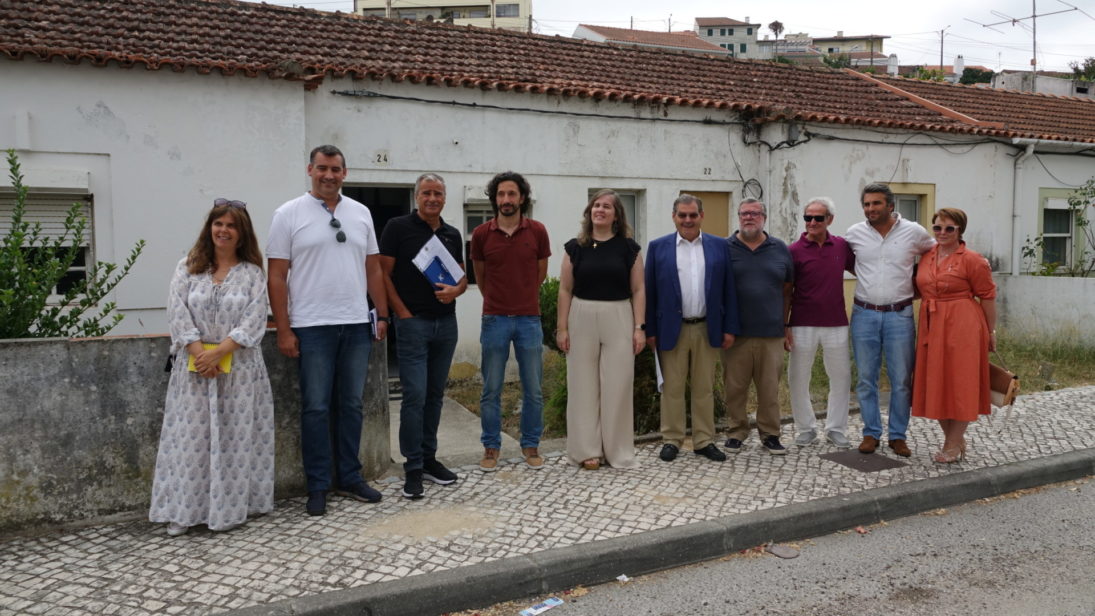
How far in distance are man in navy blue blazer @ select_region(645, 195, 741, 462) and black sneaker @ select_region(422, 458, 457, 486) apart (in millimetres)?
1599

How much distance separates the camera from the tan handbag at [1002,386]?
5.64 m

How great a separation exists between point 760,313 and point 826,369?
0.82 meters

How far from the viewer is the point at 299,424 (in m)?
5.15

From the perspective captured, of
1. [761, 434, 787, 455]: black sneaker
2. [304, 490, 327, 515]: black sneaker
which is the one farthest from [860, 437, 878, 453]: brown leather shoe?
[304, 490, 327, 515]: black sneaker

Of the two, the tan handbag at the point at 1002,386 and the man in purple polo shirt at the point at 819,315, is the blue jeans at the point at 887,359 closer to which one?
the man in purple polo shirt at the point at 819,315

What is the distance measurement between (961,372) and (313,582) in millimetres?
4521

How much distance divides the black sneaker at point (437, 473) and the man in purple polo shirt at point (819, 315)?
276 centimetres

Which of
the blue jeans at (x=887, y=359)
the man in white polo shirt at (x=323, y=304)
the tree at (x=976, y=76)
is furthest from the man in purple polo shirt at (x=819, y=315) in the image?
the tree at (x=976, y=76)

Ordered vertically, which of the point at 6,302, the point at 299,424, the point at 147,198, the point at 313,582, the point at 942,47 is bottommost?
the point at 313,582

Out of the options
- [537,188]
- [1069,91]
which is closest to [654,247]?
[537,188]

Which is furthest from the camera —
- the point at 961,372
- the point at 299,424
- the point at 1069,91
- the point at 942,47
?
the point at 942,47

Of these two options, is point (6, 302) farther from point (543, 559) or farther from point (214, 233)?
point (543, 559)

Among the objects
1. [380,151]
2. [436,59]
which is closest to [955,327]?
[380,151]

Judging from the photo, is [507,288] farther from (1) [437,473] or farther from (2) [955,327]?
(2) [955,327]
